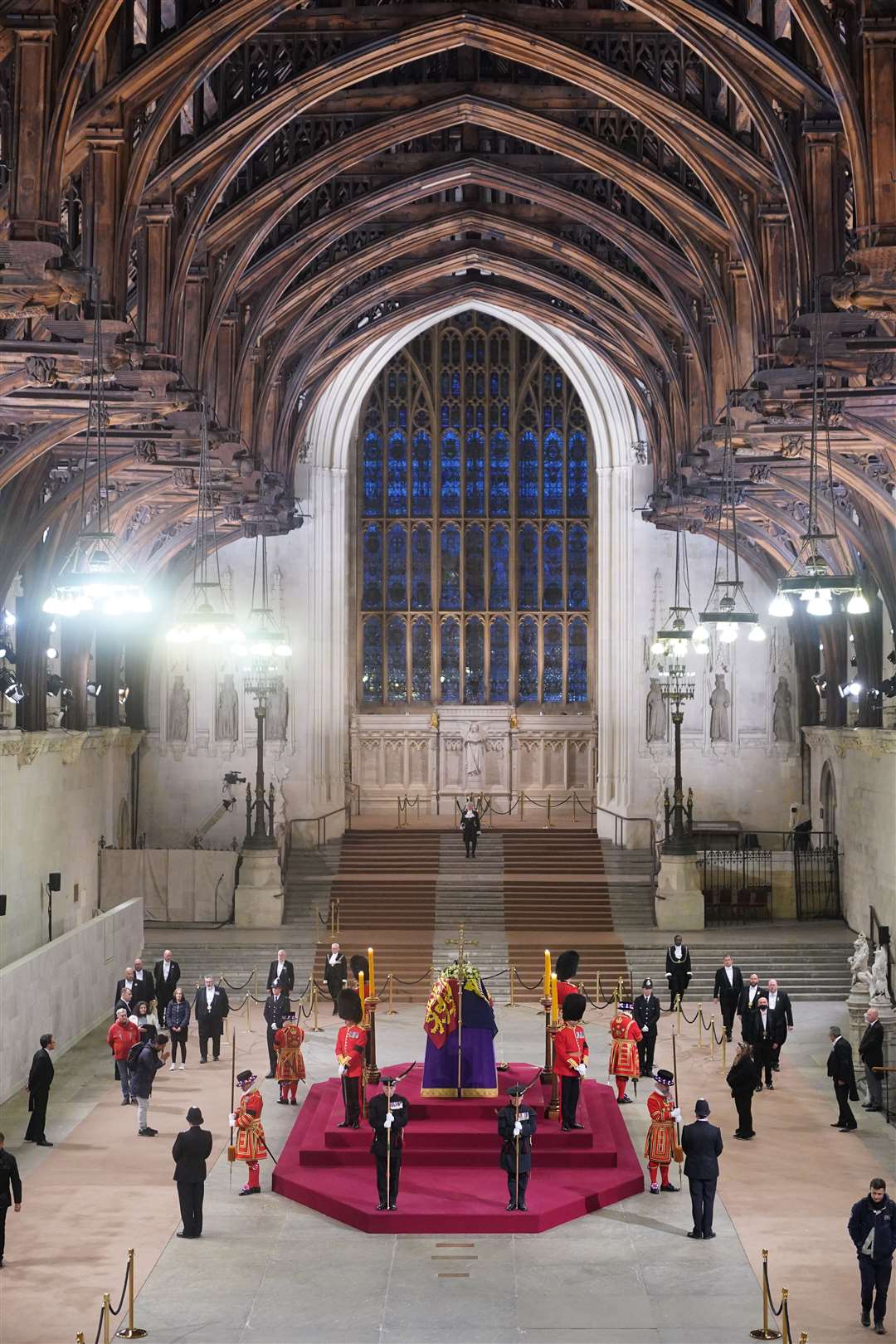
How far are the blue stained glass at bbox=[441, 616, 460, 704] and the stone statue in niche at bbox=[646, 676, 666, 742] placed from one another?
18.8 feet

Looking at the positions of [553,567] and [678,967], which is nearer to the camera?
[678,967]

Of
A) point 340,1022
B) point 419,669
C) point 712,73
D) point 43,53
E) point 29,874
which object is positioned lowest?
point 340,1022

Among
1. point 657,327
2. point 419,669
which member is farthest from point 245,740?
point 657,327

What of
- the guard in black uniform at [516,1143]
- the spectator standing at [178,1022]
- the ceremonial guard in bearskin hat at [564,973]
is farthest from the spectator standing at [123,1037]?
the guard in black uniform at [516,1143]

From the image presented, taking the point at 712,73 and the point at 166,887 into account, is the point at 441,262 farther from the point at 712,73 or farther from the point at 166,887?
the point at 166,887

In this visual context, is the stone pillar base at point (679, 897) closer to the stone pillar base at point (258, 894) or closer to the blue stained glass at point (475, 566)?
the stone pillar base at point (258, 894)

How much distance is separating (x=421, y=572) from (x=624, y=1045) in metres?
23.3

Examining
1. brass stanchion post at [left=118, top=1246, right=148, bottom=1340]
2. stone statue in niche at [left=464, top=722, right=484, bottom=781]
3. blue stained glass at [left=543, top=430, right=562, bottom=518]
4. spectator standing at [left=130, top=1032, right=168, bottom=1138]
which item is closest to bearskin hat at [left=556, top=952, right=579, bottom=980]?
spectator standing at [left=130, top=1032, right=168, bottom=1138]

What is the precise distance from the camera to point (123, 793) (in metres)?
36.1

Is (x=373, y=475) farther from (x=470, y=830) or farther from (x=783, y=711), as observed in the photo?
(x=783, y=711)

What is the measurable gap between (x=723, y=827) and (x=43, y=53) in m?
26.1

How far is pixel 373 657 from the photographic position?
41312 millimetres

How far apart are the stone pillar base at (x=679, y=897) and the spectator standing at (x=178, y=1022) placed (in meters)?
12.2

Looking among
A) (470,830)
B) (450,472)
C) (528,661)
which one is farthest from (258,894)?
(450,472)
